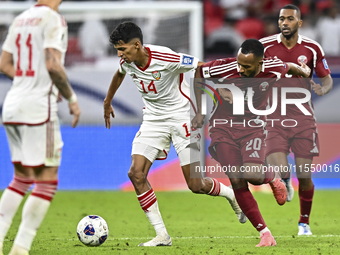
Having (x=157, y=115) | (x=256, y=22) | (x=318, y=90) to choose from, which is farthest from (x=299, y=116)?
(x=256, y=22)

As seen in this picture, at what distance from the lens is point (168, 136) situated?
5.94 meters

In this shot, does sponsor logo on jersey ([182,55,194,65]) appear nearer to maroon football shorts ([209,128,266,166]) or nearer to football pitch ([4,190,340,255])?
maroon football shorts ([209,128,266,166])

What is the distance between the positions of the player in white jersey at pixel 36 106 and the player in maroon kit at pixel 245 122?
184 cm

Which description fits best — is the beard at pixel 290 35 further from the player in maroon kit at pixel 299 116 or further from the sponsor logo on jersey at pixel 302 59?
the sponsor logo on jersey at pixel 302 59

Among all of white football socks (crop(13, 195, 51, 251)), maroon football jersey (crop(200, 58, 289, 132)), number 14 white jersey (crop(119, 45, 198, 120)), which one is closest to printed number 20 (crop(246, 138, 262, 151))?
maroon football jersey (crop(200, 58, 289, 132))

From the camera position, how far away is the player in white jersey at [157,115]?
566 centimetres

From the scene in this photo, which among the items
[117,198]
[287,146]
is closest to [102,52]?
[117,198]

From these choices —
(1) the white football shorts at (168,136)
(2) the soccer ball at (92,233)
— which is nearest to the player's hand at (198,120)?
(1) the white football shorts at (168,136)

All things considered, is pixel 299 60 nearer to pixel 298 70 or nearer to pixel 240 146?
pixel 298 70

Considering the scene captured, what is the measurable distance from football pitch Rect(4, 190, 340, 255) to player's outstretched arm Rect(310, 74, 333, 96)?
5.23 ft

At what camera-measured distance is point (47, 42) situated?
4.27 meters

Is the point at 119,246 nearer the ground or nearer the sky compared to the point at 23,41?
nearer the ground

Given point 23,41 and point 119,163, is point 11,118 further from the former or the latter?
point 119,163

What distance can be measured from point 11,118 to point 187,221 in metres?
Result: 3.92
